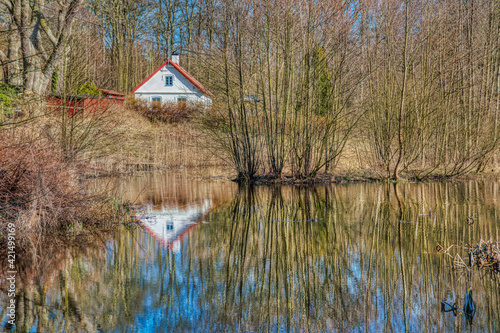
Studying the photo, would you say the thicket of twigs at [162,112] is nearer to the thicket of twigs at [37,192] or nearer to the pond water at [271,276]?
the pond water at [271,276]

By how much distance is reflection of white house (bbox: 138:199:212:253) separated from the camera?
8125 mm

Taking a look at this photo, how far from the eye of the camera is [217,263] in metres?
6.54

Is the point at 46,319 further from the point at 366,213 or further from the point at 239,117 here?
the point at 239,117

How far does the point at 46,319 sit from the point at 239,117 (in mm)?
13245

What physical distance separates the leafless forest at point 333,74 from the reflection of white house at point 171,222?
550cm

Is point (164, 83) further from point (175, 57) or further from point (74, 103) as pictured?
point (74, 103)

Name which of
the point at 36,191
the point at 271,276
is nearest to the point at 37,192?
the point at 36,191

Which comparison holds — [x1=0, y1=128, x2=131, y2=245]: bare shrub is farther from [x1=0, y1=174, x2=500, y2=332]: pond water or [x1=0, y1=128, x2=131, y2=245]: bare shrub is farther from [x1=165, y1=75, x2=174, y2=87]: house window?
[x1=165, y1=75, x2=174, y2=87]: house window

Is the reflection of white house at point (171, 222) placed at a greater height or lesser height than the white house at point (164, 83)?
lesser

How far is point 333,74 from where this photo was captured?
1652cm

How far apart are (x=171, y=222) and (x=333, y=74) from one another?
9261 mm

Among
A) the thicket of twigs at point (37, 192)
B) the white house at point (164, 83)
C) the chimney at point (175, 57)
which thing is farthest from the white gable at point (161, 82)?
the thicket of twigs at point (37, 192)

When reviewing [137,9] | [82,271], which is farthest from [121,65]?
[82,271]

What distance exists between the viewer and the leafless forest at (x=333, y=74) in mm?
15883
